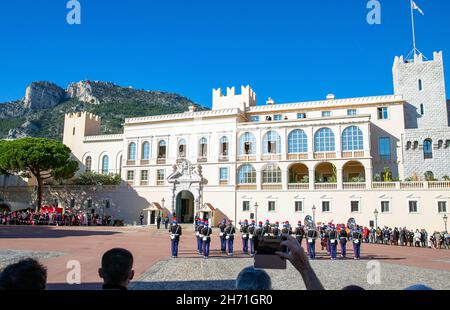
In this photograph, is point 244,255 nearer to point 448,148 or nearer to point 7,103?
point 448,148

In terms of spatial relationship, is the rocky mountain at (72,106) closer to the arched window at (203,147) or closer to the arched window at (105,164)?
the arched window at (105,164)

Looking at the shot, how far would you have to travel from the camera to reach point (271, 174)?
41.8 m

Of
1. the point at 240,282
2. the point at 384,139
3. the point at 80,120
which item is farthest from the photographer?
the point at 80,120

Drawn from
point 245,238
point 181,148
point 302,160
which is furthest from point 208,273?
point 181,148

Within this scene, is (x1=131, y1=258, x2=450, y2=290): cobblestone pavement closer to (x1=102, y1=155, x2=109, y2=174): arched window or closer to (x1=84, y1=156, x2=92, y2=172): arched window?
(x1=102, y1=155, x2=109, y2=174): arched window

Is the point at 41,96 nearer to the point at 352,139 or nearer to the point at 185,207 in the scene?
the point at 185,207

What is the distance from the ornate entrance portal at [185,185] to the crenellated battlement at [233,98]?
1117 cm

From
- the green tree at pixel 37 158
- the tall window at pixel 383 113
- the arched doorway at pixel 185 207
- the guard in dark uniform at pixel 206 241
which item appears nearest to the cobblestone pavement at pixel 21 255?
the guard in dark uniform at pixel 206 241

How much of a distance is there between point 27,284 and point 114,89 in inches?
5555

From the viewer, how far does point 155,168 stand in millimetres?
47062

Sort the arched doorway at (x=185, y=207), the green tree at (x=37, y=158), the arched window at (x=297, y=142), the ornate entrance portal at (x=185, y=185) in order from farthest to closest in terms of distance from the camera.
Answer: the green tree at (x=37, y=158) → the arched doorway at (x=185, y=207) → the ornate entrance portal at (x=185, y=185) → the arched window at (x=297, y=142)

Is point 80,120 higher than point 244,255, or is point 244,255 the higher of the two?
point 80,120

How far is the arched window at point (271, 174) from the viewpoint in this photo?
1636 inches

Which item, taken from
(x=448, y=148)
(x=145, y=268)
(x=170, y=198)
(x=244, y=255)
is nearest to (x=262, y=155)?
(x=170, y=198)
